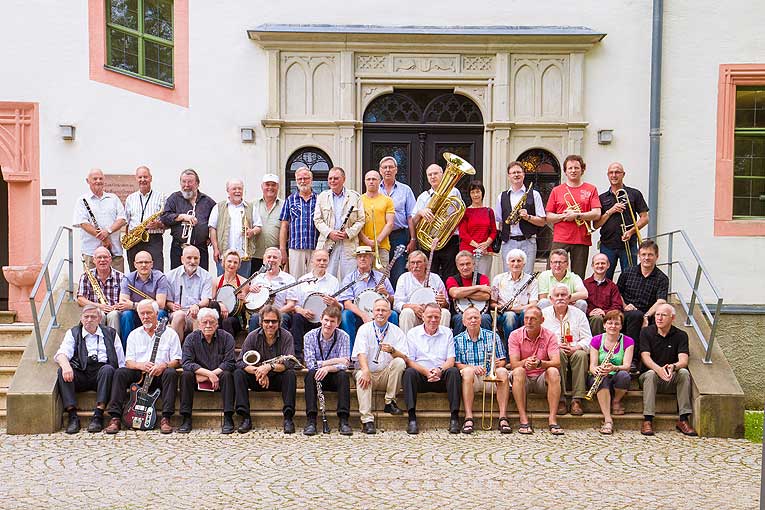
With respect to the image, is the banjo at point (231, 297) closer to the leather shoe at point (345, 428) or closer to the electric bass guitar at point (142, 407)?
the electric bass guitar at point (142, 407)

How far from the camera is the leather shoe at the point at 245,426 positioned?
A: 9094 millimetres

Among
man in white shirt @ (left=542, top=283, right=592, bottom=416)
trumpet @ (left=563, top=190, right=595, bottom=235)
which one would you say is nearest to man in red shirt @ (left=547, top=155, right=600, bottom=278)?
trumpet @ (left=563, top=190, right=595, bottom=235)

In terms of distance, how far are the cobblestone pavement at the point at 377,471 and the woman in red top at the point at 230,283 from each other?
51.5 inches

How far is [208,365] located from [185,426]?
0.63 m

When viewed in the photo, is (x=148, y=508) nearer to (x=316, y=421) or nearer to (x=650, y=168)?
(x=316, y=421)

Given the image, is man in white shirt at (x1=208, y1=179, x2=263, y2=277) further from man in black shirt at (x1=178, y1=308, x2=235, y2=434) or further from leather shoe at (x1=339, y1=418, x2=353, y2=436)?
leather shoe at (x1=339, y1=418, x2=353, y2=436)

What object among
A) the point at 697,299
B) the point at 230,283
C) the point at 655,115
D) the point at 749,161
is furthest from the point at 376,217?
the point at 749,161

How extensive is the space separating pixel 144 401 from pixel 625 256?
5.53 meters

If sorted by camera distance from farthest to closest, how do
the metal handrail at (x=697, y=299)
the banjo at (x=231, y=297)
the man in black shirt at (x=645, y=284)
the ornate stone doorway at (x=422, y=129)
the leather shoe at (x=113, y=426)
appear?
the ornate stone doorway at (x=422, y=129) < the man in black shirt at (x=645, y=284) < the banjo at (x=231, y=297) < the metal handrail at (x=697, y=299) < the leather shoe at (x=113, y=426)

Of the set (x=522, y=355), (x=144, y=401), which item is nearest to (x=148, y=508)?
(x=144, y=401)

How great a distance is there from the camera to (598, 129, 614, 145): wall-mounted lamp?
40.2 feet

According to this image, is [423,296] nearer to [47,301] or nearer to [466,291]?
[466,291]

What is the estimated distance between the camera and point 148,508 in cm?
659

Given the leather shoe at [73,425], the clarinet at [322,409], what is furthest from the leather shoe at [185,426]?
the clarinet at [322,409]
